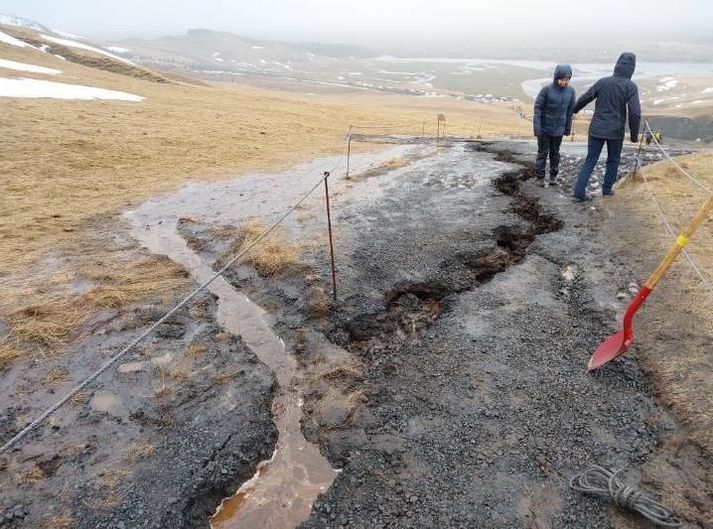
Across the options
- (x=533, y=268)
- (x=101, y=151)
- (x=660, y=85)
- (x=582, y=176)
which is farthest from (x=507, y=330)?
(x=660, y=85)

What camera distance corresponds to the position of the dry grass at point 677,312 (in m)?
4.90

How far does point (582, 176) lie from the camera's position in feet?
33.1

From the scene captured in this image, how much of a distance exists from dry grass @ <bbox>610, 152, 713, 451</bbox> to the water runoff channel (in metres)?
3.99

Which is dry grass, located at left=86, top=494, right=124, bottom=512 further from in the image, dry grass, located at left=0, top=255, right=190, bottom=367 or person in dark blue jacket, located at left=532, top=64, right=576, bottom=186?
person in dark blue jacket, located at left=532, top=64, right=576, bottom=186

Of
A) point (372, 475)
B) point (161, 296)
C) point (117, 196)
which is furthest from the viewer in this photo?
point (117, 196)

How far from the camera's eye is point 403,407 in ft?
17.3

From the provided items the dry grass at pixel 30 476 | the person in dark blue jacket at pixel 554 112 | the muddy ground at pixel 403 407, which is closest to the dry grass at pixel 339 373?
the muddy ground at pixel 403 407

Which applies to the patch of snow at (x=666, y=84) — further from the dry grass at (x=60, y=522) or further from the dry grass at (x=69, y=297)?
the dry grass at (x=60, y=522)

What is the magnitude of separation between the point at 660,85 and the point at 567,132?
15508 cm

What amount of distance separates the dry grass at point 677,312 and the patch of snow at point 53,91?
97.8ft

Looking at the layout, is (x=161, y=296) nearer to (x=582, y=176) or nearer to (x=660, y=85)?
(x=582, y=176)

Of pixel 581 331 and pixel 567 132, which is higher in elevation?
pixel 567 132

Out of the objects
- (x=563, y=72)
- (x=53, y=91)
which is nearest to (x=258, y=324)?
(x=563, y=72)

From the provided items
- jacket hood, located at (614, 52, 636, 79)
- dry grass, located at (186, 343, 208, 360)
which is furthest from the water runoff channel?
jacket hood, located at (614, 52, 636, 79)
